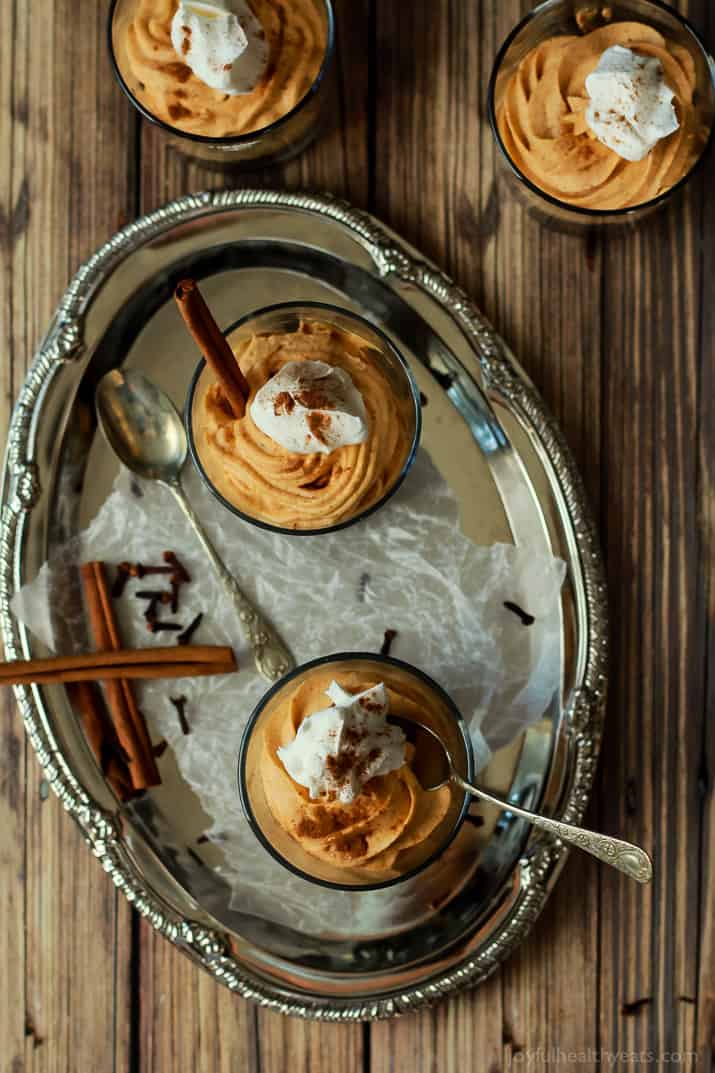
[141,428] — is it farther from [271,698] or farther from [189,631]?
[271,698]

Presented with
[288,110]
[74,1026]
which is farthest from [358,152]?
[74,1026]

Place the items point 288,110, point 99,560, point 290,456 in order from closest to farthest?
point 290,456 < point 288,110 < point 99,560

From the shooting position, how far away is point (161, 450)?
5.10 feet

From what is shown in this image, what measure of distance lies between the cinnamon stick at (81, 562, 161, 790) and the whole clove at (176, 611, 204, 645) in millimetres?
99

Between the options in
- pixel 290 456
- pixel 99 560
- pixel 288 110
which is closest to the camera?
pixel 290 456

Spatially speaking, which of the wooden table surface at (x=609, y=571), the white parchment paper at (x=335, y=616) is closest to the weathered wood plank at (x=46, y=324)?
the wooden table surface at (x=609, y=571)

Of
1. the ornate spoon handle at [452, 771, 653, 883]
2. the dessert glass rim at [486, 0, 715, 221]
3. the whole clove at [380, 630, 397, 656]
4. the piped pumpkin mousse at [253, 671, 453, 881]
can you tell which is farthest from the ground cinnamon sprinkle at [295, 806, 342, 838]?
the dessert glass rim at [486, 0, 715, 221]

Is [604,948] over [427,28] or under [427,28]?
under

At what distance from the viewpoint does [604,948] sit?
5.20ft

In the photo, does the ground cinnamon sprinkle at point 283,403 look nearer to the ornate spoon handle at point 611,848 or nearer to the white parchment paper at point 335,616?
the white parchment paper at point 335,616

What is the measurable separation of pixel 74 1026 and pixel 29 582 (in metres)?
0.75

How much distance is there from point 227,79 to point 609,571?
3.15 feet

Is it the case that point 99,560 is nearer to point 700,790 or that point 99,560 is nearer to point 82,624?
point 82,624

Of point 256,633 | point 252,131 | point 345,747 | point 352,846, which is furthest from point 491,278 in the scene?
point 352,846
